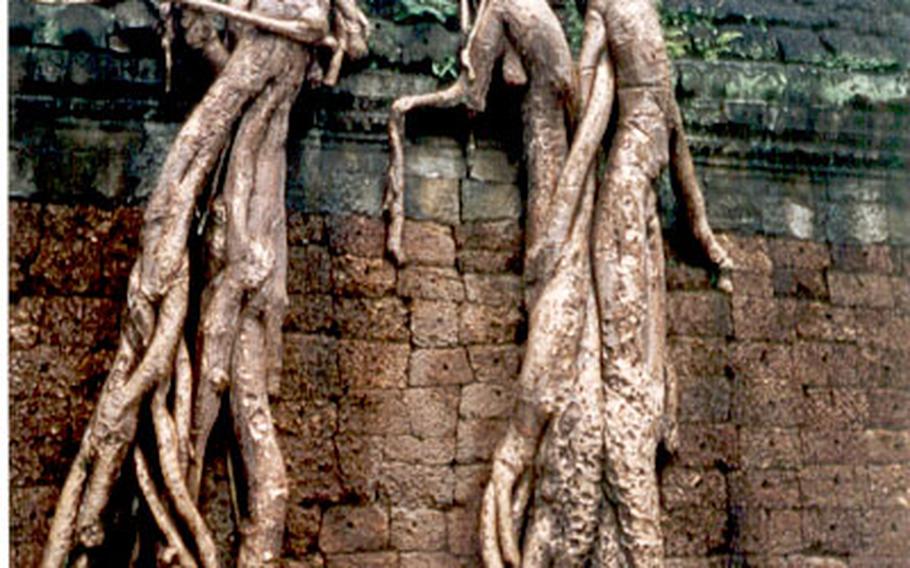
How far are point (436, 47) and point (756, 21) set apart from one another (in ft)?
4.46

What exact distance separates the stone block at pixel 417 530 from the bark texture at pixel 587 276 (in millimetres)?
209

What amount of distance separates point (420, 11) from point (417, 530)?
1.89 meters

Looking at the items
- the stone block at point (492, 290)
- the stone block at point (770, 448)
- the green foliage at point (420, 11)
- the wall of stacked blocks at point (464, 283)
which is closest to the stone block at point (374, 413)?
the wall of stacked blocks at point (464, 283)

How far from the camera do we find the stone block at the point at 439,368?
4363 mm

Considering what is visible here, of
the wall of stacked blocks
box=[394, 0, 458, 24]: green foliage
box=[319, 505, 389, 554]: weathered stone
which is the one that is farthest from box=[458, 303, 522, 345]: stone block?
box=[394, 0, 458, 24]: green foliage

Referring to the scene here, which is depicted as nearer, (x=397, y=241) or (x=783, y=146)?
(x=397, y=241)

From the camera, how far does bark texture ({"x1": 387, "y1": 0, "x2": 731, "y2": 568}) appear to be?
13.6 ft

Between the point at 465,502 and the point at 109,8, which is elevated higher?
the point at 109,8

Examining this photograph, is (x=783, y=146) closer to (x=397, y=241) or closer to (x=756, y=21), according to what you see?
(x=756, y=21)

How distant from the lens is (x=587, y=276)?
4.37 meters

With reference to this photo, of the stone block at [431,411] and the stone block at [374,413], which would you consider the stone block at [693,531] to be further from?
the stone block at [374,413]

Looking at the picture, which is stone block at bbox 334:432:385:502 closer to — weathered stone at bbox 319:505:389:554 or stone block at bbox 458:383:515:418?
weathered stone at bbox 319:505:389:554

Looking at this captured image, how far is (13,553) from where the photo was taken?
3.92 meters

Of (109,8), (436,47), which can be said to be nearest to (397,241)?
(436,47)
